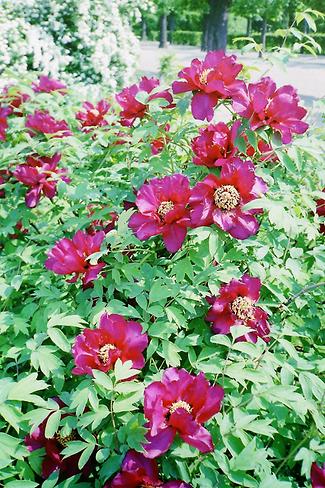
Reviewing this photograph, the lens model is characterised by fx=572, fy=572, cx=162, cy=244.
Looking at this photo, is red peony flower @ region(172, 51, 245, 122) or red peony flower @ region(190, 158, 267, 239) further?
red peony flower @ region(172, 51, 245, 122)

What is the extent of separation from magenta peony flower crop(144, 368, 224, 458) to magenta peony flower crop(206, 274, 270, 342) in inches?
8.4

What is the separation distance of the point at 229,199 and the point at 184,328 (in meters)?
0.37

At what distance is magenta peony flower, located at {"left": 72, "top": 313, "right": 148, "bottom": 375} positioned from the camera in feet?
3.96

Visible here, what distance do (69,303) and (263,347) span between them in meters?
0.52

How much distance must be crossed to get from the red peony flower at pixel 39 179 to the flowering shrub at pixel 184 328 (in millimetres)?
241

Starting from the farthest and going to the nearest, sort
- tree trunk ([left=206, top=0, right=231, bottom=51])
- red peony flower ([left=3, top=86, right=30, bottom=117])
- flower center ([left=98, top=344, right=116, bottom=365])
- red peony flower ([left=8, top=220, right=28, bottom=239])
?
tree trunk ([left=206, top=0, right=231, bottom=51]) < red peony flower ([left=3, top=86, right=30, bottom=117]) < red peony flower ([left=8, top=220, right=28, bottom=239]) < flower center ([left=98, top=344, right=116, bottom=365])

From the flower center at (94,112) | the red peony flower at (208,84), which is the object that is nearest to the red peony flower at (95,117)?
the flower center at (94,112)

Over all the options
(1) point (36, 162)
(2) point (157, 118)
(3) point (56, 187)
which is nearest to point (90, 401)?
(2) point (157, 118)

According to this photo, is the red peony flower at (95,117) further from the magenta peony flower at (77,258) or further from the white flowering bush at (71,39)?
the white flowering bush at (71,39)

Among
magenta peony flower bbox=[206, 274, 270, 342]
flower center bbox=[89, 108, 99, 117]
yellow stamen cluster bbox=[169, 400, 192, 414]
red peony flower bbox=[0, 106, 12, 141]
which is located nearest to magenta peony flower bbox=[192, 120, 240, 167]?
magenta peony flower bbox=[206, 274, 270, 342]

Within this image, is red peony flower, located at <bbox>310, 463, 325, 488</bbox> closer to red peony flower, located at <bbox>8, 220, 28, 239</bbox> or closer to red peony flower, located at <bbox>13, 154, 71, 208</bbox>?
red peony flower, located at <bbox>13, 154, 71, 208</bbox>

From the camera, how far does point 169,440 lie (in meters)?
1.07

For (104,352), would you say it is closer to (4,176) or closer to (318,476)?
(318,476)

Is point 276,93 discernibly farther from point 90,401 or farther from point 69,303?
point 90,401
